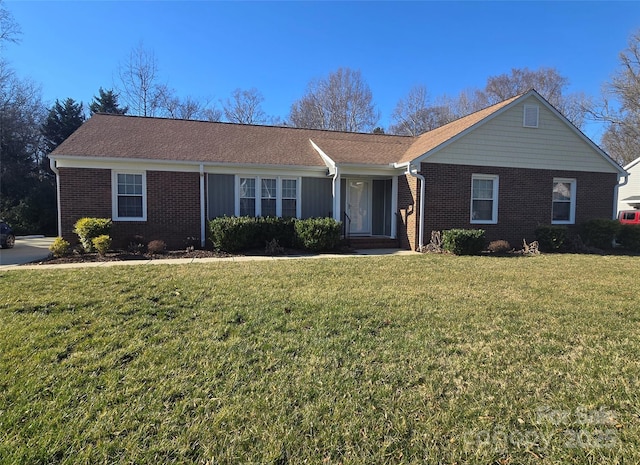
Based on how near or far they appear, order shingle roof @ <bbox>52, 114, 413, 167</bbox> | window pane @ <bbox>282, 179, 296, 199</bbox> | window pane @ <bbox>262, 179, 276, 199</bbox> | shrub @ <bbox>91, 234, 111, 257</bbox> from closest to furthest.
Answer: shrub @ <bbox>91, 234, 111, 257</bbox> < shingle roof @ <bbox>52, 114, 413, 167</bbox> < window pane @ <bbox>262, 179, 276, 199</bbox> < window pane @ <bbox>282, 179, 296, 199</bbox>

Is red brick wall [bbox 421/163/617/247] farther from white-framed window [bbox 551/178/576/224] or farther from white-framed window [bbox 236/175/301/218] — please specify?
white-framed window [bbox 236/175/301/218]

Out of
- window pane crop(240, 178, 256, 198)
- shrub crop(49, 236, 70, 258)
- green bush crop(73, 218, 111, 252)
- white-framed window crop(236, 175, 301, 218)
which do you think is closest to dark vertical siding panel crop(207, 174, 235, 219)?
white-framed window crop(236, 175, 301, 218)

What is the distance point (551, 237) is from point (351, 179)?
7062 millimetres

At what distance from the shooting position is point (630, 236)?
12.7m

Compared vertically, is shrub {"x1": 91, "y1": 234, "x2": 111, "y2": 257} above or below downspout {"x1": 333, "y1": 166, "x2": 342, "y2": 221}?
below

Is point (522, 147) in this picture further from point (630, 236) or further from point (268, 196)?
point (268, 196)

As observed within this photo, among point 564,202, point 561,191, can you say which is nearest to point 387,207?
point 561,191

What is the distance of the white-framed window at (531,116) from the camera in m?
12.4

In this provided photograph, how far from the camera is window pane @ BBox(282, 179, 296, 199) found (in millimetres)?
12820

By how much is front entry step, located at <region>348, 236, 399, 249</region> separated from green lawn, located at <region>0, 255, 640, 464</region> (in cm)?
623

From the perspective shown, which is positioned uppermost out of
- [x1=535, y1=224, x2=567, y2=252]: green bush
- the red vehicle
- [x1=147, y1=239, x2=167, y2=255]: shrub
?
the red vehicle

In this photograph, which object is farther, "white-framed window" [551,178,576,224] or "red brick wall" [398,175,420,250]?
"white-framed window" [551,178,576,224]

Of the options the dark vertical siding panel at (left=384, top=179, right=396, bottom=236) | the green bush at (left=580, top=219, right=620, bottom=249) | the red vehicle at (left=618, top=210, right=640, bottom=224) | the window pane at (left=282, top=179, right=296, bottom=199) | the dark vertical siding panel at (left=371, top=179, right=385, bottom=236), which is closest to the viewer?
the green bush at (left=580, top=219, right=620, bottom=249)

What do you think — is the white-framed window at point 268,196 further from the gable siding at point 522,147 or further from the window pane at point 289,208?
the gable siding at point 522,147
